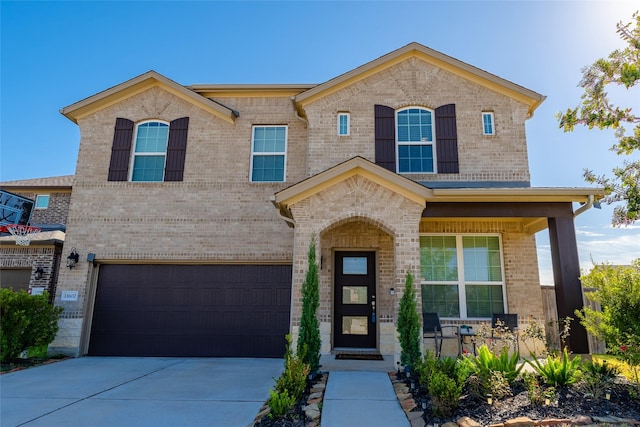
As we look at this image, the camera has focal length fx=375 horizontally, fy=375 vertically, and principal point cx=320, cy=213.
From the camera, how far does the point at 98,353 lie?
9477 millimetres

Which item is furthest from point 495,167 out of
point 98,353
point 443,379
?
point 98,353

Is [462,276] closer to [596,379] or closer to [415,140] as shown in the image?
[415,140]

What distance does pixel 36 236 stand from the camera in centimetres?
1025

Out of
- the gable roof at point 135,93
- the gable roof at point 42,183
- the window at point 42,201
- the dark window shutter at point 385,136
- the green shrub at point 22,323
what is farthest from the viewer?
the window at point 42,201

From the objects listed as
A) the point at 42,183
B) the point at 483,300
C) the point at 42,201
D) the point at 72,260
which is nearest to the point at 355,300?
the point at 483,300

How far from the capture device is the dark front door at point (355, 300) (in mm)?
8625

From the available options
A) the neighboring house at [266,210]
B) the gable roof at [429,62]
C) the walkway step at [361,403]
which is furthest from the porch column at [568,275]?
the gable roof at [429,62]

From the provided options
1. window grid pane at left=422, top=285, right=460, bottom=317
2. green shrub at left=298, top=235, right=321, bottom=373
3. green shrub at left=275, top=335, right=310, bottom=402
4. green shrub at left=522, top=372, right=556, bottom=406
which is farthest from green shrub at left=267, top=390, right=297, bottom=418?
window grid pane at left=422, top=285, right=460, bottom=317

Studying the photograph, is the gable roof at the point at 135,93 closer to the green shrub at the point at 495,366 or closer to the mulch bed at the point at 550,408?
the green shrub at the point at 495,366

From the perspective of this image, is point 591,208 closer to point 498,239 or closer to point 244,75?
point 498,239

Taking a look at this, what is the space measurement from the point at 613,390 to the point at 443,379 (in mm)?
2266

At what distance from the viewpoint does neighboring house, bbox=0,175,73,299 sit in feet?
33.2

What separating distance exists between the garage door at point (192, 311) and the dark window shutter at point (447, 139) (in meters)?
4.77

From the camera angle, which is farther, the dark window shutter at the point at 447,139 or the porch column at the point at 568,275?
the dark window shutter at the point at 447,139
